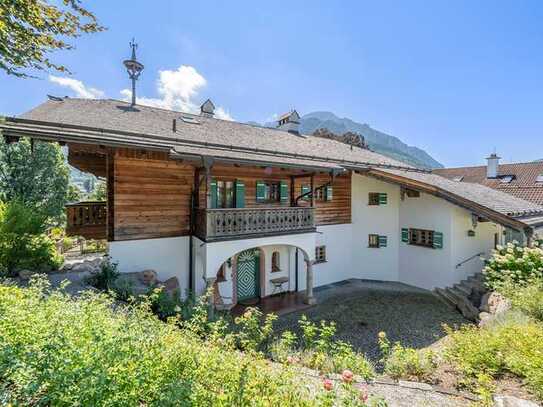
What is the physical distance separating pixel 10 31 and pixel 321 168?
934cm

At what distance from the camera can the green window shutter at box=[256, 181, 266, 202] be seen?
11.9m

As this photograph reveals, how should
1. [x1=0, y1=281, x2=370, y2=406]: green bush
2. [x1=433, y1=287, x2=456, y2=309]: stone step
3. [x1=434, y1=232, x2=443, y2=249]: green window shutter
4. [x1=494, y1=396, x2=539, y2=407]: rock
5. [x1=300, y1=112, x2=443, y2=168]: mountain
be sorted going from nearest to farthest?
[x1=0, y1=281, x2=370, y2=406]: green bush, [x1=494, y1=396, x2=539, y2=407]: rock, [x1=433, y1=287, x2=456, y2=309]: stone step, [x1=434, y1=232, x2=443, y2=249]: green window shutter, [x1=300, y1=112, x2=443, y2=168]: mountain

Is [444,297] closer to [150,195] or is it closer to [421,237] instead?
[421,237]

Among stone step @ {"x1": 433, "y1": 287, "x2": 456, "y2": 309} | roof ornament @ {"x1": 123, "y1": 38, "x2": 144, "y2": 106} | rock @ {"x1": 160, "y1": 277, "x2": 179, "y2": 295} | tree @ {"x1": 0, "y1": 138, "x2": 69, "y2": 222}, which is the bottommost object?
stone step @ {"x1": 433, "y1": 287, "x2": 456, "y2": 309}

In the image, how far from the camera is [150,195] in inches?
373

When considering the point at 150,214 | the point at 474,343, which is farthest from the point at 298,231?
the point at 474,343

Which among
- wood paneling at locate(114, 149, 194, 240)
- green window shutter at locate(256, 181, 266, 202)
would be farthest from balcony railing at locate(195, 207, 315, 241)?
green window shutter at locate(256, 181, 266, 202)

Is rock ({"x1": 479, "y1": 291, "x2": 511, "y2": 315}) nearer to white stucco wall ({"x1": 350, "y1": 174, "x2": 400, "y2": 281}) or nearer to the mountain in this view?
white stucco wall ({"x1": 350, "y1": 174, "x2": 400, "y2": 281})

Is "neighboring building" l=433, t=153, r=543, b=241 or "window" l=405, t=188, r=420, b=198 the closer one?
"window" l=405, t=188, r=420, b=198

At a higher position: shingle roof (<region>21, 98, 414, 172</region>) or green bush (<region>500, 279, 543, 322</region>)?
shingle roof (<region>21, 98, 414, 172</region>)

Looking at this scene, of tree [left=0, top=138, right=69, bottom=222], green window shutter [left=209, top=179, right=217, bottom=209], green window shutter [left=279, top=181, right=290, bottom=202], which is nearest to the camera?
green window shutter [left=209, top=179, right=217, bottom=209]

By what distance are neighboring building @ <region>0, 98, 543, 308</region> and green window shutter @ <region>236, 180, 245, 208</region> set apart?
4 centimetres

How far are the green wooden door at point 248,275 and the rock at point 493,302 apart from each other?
8759 millimetres

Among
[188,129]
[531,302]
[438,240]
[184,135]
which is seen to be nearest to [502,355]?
[531,302]
